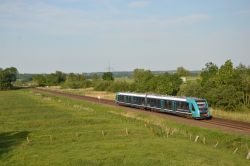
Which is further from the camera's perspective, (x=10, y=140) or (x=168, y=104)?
(x=168, y=104)

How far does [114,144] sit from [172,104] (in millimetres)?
19724

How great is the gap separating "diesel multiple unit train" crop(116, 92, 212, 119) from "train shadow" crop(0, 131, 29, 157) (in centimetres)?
1933

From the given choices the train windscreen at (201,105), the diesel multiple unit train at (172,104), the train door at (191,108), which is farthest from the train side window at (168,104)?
the train windscreen at (201,105)

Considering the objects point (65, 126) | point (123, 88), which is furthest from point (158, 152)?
point (123, 88)

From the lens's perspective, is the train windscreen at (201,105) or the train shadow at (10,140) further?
the train windscreen at (201,105)

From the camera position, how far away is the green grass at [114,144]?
75.6 feet

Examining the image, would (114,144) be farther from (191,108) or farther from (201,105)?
(201,105)

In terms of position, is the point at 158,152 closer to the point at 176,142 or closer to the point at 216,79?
the point at 176,142

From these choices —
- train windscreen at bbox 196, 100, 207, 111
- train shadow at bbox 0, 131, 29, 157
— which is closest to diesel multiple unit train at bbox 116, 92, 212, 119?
train windscreen at bbox 196, 100, 207, 111

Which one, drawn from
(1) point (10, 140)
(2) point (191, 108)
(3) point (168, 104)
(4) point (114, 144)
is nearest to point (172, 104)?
(3) point (168, 104)

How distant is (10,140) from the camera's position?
31.0 meters

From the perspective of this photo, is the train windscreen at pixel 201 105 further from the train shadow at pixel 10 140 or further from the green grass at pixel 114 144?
the train shadow at pixel 10 140

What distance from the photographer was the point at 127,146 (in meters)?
27.5

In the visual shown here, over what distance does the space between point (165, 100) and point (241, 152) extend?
73.0 feet
